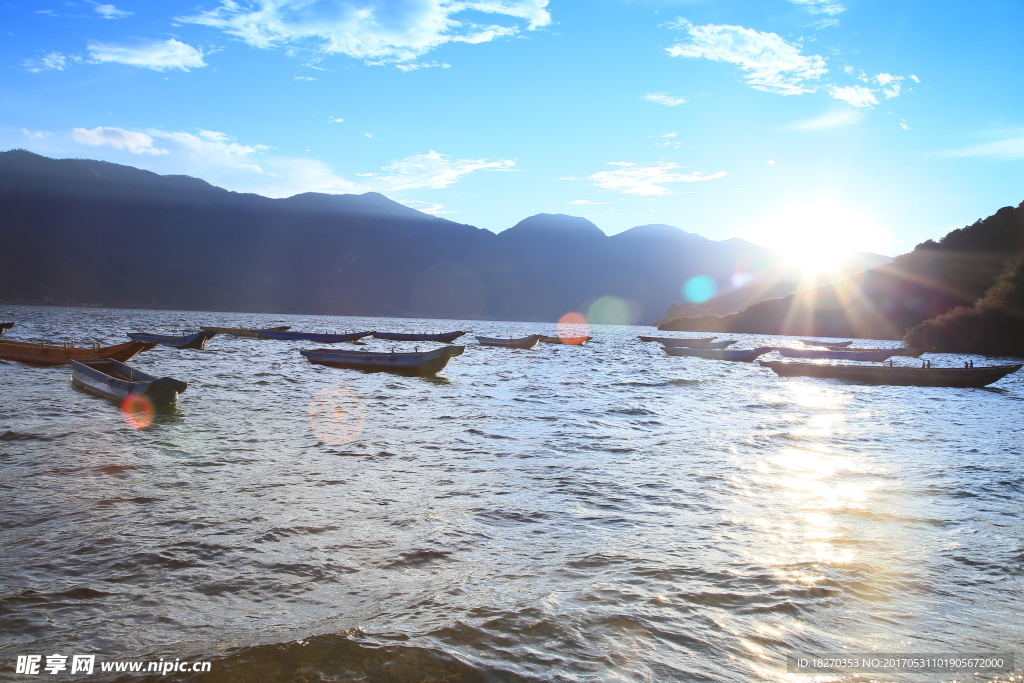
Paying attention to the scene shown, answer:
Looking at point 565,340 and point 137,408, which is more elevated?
point 565,340

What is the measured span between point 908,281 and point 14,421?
491 ft

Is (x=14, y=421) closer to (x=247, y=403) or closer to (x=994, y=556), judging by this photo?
(x=247, y=403)

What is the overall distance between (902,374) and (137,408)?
4296 centimetres

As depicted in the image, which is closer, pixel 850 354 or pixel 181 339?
pixel 181 339

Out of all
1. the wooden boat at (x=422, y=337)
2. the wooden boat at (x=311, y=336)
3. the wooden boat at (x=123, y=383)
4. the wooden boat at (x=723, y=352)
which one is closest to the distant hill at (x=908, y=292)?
the wooden boat at (x=723, y=352)

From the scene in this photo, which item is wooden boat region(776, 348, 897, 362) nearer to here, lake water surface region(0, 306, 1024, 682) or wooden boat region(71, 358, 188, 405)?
lake water surface region(0, 306, 1024, 682)

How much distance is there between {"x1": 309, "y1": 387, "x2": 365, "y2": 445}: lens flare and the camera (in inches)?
641

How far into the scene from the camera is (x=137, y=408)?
1911cm

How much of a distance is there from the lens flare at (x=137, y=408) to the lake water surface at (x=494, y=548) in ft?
1.83

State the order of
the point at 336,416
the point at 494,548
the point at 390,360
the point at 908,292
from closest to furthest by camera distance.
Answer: the point at 494,548
the point at 336,416
the point at 390,360
the point at 908,292

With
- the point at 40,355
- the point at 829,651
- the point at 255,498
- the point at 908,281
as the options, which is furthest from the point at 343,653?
the point at 908,281

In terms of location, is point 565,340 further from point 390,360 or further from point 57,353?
point 57,353

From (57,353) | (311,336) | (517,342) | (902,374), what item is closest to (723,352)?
(902,374)

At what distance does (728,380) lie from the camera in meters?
39.6
